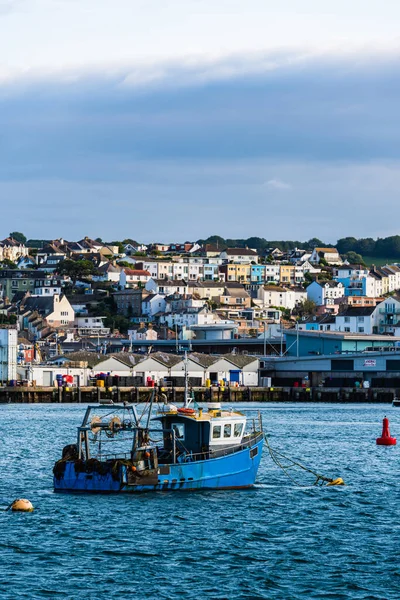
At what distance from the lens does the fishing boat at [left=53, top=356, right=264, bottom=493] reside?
147 ft

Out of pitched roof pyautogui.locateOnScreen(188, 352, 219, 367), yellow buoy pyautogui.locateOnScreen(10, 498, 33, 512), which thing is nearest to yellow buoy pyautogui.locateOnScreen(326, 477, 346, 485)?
yellow buoy pyautogui.locateOnScreen(10, 498, 33, 512)

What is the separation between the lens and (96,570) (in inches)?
1329

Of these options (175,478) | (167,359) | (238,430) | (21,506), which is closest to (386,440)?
(238,430)

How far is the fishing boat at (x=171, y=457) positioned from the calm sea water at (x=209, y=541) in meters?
0.56

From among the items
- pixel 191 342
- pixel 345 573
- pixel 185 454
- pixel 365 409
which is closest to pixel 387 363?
pixel 365 409

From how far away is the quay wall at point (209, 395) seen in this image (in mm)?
127137

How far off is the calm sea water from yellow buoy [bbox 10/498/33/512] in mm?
362

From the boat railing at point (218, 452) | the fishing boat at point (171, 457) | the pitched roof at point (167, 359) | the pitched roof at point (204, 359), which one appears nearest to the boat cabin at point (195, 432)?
the fishing boat at point (171, 457)

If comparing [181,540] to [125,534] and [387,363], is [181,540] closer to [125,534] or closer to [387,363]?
[125,534]

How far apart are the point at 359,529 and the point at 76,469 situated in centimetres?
1110

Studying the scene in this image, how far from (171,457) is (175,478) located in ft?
2.97

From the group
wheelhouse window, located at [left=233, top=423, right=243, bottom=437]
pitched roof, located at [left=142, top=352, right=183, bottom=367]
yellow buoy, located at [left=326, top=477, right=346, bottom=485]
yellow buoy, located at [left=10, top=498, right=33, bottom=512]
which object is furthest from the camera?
pitched roof, located at [left=142, top=352, right=183, bottom=367]

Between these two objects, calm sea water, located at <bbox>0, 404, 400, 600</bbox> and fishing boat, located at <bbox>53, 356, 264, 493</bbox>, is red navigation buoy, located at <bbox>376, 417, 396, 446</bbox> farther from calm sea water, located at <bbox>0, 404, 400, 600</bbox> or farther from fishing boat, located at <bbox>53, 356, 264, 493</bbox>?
fishing boat, located at <bbox>53, 356, 264, 493</bbox>

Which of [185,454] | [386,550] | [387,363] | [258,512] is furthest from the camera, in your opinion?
[387,363]
